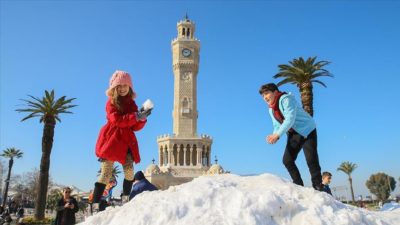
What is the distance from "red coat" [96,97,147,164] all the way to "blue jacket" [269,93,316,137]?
6.50 ft

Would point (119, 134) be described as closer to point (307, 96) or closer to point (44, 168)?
point (307, 96)

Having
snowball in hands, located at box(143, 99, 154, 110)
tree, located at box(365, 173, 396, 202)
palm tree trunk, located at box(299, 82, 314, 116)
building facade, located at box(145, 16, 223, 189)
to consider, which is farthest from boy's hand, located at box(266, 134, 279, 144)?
tree, located at box(365, 173, 396, 202)

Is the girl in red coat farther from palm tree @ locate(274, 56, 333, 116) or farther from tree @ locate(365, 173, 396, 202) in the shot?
tree @ locate(365, 173, 396, 202)

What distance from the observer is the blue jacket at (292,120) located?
5.64 m

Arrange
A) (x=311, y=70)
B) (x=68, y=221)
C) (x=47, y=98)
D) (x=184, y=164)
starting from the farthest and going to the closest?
(x=184, y=164) → (x=47, y=98) → (x=311, y=70) → (x=68, y=221)

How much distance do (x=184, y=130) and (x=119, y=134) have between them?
5205 cm

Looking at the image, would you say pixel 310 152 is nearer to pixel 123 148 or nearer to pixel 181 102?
pixel 123 148

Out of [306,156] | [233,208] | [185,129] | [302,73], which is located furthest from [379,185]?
[233,208]

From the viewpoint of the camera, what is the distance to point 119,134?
19.4 feet

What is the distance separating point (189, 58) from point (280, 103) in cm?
5438

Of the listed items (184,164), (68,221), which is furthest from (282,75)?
(184,164)

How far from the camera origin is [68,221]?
7602mm

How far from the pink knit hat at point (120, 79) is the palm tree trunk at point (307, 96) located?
19077mm

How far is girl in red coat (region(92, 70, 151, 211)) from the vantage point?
5.87 meters
